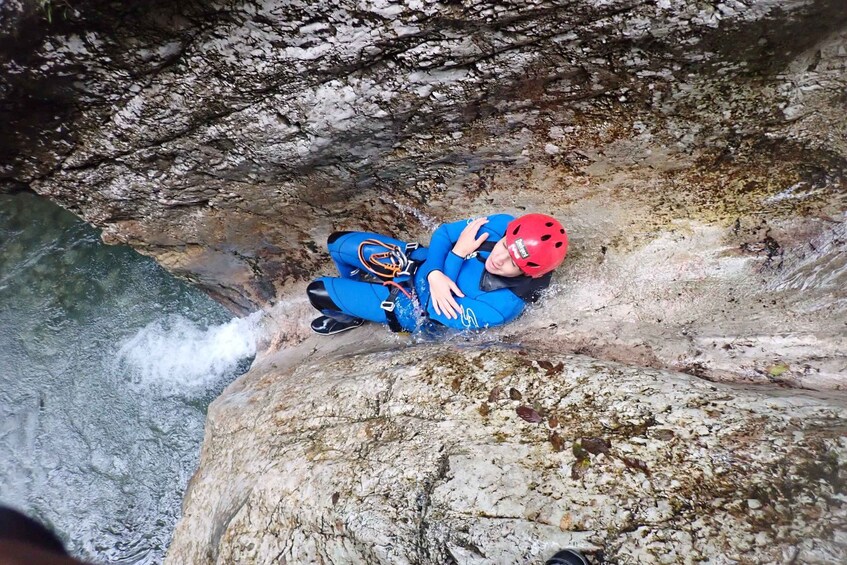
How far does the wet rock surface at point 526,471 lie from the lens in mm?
2311

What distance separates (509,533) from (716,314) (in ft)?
7.57

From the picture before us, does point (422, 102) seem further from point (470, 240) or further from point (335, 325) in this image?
point (335, 325)

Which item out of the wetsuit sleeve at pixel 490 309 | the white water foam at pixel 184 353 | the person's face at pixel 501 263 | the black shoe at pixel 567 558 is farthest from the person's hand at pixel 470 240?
the white water foam at pixel 184 353

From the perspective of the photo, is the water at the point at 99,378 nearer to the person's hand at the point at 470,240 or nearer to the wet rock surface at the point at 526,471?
the wet rock surface at the point at 526,471

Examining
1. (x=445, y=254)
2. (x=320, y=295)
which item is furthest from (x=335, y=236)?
(x=445, y=254)

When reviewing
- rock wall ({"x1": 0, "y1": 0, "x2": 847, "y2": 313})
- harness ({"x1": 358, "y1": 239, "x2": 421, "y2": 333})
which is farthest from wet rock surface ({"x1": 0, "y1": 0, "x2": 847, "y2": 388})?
harness ({"x1": 358, "y1": 239, "x2": 421, "y2": 333})

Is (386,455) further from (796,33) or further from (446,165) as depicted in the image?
(796,33)

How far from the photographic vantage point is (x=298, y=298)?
559 centimetres

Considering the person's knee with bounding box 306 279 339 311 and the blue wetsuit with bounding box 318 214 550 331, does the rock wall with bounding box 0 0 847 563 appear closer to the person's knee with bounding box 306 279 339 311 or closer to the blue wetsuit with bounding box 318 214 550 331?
the blue wetsuit with bounding box 318 214 550 331

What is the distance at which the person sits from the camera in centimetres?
345

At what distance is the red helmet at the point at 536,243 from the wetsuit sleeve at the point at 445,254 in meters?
0.58

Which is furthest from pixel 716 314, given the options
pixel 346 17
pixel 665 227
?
pixel 346 17

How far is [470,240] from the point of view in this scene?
385cm

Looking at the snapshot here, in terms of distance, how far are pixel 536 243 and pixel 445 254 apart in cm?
88
